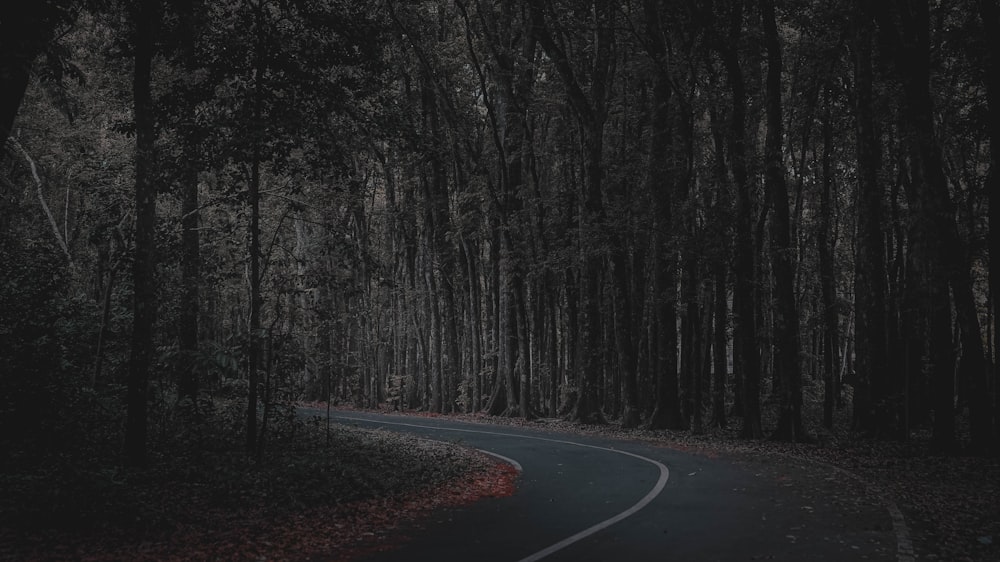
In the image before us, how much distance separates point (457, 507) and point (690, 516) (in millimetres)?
3584

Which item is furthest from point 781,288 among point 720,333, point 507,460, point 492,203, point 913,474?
Answer: point 492,203

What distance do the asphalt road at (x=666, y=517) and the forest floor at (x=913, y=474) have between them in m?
0.40

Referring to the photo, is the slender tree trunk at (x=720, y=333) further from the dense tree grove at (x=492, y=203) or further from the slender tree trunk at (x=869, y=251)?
the slender tree trunk at (x=869, y=251)

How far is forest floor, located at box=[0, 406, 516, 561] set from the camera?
8.52 meters

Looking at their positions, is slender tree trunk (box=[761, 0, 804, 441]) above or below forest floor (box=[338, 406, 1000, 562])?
above

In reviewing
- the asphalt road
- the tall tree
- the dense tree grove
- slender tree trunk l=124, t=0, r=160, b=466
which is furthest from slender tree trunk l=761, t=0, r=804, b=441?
slender tree trunk l=124, t=0, r=160, b=466

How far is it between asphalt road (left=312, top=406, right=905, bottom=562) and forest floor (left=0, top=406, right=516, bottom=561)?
90 cm

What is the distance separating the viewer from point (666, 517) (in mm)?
10023

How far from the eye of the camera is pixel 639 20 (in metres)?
25.2

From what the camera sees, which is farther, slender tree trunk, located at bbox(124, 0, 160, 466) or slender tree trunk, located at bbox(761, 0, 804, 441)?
slender tree trunk, located at bbox(761, 0, 804, 441)

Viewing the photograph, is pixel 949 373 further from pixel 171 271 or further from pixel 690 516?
pixel 171 271

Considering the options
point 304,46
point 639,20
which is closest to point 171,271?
point 304,46

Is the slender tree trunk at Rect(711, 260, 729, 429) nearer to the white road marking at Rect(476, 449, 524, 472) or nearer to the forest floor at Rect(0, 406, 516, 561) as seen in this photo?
the white road marking at Rect(476, 449, 524, 472)

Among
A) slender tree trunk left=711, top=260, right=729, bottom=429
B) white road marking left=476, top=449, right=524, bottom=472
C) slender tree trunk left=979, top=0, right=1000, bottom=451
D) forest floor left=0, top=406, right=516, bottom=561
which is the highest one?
slender tree trunk left=979, top=0, right=1000, bottom=451
